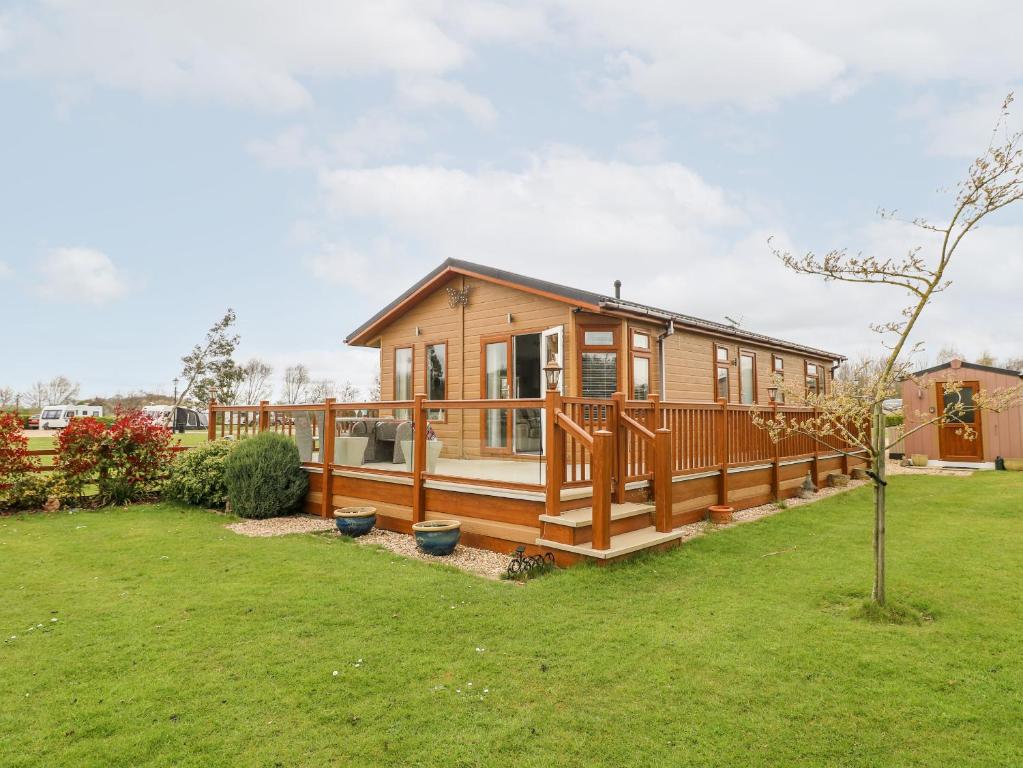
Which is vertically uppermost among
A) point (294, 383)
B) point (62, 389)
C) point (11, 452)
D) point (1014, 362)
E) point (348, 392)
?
point (1014, 362)

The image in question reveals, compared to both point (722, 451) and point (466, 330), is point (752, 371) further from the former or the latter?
point (466, 330)

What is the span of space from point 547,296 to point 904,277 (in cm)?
559

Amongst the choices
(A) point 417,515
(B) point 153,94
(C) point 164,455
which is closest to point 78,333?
(B) point 153,94

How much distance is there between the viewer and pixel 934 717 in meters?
2.46

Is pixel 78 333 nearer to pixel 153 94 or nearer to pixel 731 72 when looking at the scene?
pixel 153 94

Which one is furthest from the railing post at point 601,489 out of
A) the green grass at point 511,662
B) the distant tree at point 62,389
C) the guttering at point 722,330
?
the distant tree at point 62,389

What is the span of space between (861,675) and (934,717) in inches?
16.4

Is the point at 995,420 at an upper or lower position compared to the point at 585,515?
upper

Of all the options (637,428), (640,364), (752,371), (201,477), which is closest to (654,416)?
(637,428)

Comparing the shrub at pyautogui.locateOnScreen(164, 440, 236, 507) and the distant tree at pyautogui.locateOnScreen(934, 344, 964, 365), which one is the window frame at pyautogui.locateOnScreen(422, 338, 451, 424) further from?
the distant tree at pyautogui.locateOnScreen(934, 344, 964, 365)

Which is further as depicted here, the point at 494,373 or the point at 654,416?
the point at 494,373

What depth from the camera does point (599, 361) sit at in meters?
8.97

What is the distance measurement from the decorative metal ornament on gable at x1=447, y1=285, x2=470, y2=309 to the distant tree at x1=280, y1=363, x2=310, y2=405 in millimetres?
42869

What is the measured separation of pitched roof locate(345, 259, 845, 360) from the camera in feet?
27.7
